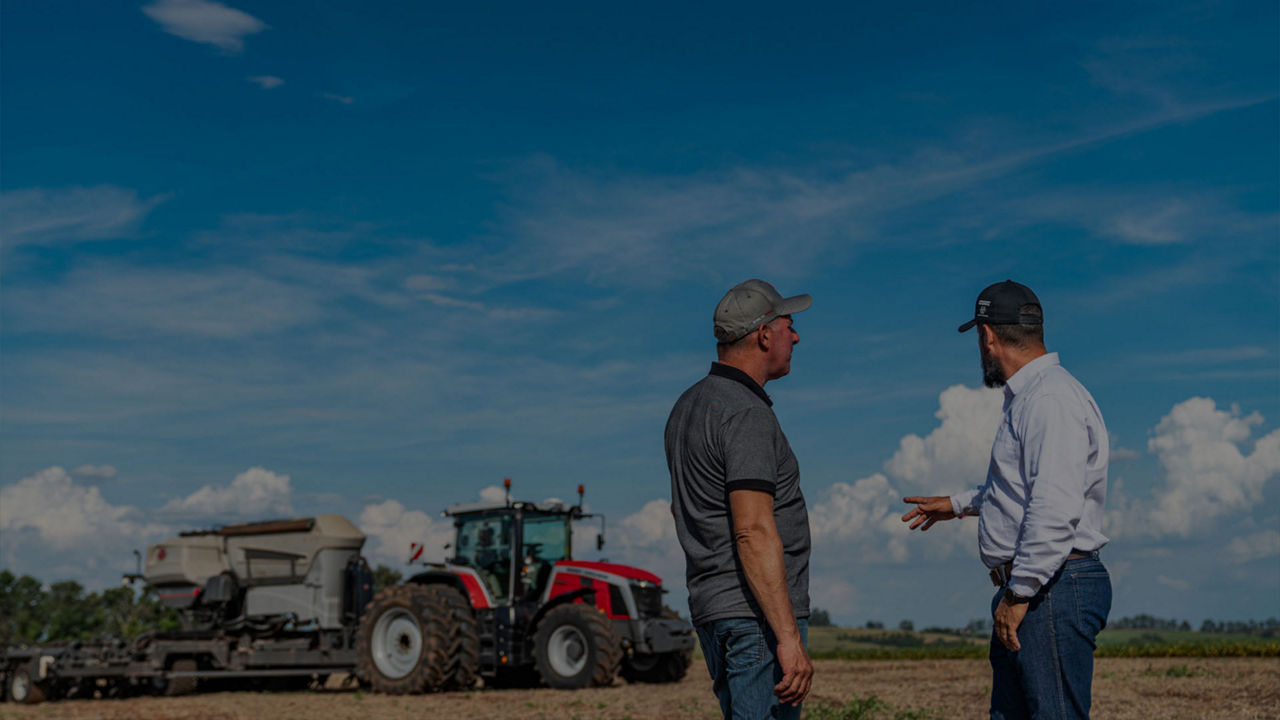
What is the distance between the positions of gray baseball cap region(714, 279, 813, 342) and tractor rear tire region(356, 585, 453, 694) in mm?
13482

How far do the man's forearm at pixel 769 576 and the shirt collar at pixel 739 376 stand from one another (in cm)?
50

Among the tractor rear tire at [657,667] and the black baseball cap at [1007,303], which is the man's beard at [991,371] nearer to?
the black baseball cap at [1007,303]

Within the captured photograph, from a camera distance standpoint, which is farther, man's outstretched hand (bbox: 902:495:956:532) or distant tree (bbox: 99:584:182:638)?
distant tree (bbox: 99:584:182:638)

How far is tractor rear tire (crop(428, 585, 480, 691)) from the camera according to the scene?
16.4 metres

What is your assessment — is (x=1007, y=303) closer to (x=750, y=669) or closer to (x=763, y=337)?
(x=763, y=337)

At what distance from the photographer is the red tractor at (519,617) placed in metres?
16.2

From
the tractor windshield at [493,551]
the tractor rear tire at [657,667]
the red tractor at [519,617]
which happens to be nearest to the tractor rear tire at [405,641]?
the red tractor at [519,617]

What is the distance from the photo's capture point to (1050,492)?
3510 millimetres

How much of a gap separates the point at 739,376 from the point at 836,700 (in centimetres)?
983

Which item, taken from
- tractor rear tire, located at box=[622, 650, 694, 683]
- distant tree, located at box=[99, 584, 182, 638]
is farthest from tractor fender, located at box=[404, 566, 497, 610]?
distant tree, located at box=[99, 584, 182, 638]

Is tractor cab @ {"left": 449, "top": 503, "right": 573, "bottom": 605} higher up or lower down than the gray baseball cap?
lower down

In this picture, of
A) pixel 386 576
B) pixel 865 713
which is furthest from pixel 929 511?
pixel 386 576

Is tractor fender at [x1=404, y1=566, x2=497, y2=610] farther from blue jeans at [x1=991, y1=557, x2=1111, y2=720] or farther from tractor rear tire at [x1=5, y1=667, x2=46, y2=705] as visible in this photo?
blue jeans at [x1=991, y1=557, x2=1111, y2=720]

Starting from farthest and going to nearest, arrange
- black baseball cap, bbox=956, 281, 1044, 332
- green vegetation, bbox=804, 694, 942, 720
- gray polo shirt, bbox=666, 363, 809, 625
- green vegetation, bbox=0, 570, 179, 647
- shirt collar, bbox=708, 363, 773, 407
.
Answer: green vegetation, bbox=0, 570, 179, 647 < green vegetation, bbox=804, 694, 942, 720 < black baseball cap, bbox=956, 281, 1044, 332 < shirt collar, bbox=708, 363, 773, 407 < gray polo shirt, bbox=666, 363, 809, 625
